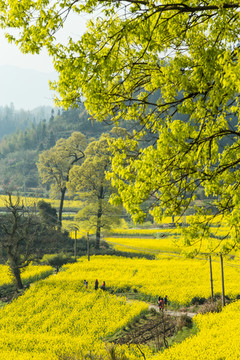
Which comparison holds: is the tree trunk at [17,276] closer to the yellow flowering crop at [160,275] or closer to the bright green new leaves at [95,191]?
the yellow flowering crop at [160,275]

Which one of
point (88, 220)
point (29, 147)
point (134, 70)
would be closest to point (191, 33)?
point (134, 70)

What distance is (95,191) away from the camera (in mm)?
39344

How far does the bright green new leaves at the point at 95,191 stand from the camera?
38250 millimetres

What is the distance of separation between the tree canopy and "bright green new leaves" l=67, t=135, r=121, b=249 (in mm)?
30295

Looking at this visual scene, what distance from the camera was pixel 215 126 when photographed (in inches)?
287

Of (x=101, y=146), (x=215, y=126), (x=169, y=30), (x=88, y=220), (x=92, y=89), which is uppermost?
(x=101, y=146)

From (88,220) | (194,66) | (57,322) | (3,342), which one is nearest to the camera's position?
(194,66)

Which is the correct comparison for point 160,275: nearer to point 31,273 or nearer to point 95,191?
point 31,273

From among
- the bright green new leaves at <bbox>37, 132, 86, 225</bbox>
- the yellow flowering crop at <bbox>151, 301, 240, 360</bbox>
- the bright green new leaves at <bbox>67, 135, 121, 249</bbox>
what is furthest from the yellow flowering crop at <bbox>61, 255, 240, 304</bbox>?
the bright green new leaves at <bbox>37, 132, 86, 225</bbox>

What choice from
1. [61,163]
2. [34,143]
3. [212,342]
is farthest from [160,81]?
[34,143]

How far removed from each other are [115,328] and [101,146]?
1045 inches

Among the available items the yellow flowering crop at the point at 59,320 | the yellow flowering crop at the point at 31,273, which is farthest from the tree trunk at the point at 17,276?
the yellow flowering crop at the point at 31,273

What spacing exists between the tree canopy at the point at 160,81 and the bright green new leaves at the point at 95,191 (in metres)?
30.3

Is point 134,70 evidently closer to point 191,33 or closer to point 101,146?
point 191,33
